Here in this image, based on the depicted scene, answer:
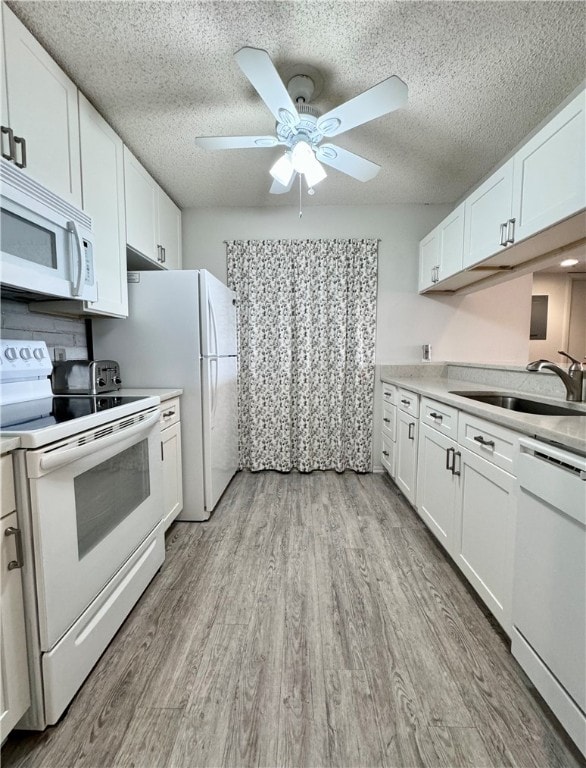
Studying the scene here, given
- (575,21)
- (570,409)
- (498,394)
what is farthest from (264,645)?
(575,21)

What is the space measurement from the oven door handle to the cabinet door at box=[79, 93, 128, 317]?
76 centimetres

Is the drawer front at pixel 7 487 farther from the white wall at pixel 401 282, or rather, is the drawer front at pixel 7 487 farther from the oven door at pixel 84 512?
the white wall at pixel 401 282

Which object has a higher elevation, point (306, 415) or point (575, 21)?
point (575, 21)

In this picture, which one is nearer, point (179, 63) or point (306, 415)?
point (179, 63)

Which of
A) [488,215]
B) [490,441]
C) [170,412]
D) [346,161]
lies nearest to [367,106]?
[346,161]

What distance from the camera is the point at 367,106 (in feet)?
4.60

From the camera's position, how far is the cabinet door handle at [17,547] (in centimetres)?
93

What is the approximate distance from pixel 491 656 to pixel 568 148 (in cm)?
197

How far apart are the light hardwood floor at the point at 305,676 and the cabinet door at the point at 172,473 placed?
240mm

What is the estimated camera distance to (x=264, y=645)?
1334 mm

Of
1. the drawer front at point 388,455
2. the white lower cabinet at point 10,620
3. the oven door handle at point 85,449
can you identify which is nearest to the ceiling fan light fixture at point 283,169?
the oven door handle at point 85,449

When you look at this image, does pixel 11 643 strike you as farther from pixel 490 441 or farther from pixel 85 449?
pixel 490 441

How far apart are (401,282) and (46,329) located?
2.82 m

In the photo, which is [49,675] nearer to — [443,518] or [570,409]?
[443,518]
